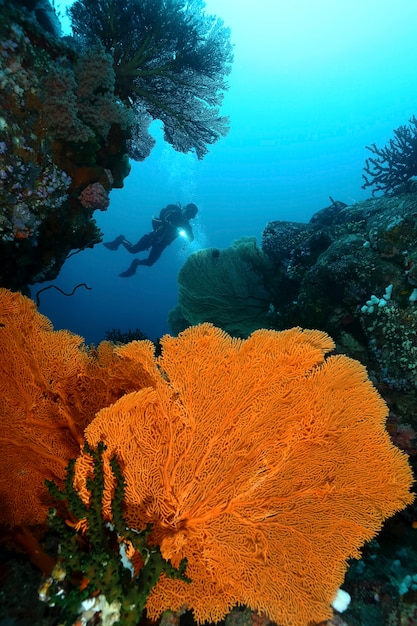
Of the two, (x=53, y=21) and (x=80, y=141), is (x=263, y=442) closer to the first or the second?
(x=80, y=141)

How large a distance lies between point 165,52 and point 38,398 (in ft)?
18.1

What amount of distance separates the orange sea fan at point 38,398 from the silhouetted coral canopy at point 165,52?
170 inches

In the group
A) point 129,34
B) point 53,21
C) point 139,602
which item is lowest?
point 139,602

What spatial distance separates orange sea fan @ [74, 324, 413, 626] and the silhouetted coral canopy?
499 cm

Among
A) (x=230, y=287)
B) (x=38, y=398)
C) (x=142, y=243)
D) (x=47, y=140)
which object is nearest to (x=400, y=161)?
(x=230, y=287)

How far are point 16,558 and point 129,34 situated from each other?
665 cm

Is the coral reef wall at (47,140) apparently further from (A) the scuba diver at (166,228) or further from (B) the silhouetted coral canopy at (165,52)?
(A) the scuba diver at (166,228)

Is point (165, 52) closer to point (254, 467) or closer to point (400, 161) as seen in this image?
point (254, 467)

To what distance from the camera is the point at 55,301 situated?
80375 mm

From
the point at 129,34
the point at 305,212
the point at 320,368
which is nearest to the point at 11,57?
the point at 129,34

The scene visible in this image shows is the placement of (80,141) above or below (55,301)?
below

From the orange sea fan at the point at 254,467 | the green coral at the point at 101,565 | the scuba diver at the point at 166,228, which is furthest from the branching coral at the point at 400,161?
the scuba diver at the point at 166,228

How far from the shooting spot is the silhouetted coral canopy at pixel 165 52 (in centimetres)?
505

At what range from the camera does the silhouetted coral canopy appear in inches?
199
